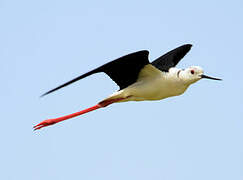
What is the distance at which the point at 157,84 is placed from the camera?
30.8 feet

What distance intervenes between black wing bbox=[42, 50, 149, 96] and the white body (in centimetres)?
12

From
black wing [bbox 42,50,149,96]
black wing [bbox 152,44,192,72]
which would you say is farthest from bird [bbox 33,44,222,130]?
black wing [bbox 152,44,192,72]

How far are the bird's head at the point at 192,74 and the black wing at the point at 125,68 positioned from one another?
2.39ft

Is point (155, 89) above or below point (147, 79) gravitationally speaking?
below

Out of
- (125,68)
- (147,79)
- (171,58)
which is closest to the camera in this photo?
(125,68)

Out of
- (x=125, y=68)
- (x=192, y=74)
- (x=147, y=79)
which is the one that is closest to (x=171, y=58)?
(x=192, y=74)

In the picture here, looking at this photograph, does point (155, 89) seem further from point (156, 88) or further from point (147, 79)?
point (147, 79)

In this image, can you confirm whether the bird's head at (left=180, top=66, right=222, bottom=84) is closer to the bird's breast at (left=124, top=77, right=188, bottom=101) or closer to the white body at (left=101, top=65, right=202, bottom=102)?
the white body at (left=101, top=65, right=202, bottom=102)

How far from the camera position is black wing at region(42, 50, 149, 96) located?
8.79 meters

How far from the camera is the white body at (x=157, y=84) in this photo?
9.38 m

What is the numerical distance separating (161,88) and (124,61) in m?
0.86

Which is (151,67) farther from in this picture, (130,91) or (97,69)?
(97,69)

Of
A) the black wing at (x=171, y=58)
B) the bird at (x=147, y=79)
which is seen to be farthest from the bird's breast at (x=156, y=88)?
the black wing at (x=171, y=58)

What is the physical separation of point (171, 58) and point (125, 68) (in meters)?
1.70
